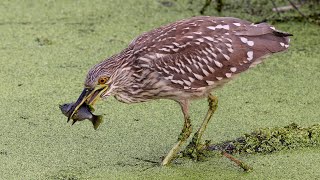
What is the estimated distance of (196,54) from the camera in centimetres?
448

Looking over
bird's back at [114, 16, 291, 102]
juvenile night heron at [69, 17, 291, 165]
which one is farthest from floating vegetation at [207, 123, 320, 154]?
bird's back at [114, 16, 291, 102]

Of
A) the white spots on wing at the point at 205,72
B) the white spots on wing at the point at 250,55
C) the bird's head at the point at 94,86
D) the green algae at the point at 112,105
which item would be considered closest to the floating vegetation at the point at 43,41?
the green algae at the point at 112,105

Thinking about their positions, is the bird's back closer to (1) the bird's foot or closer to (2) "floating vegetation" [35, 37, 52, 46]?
(1) the bird's foot

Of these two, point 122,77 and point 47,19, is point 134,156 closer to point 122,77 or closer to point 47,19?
point 122,77

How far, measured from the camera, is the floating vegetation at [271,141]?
4602mm

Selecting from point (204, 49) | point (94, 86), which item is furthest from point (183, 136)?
point (94, 86)

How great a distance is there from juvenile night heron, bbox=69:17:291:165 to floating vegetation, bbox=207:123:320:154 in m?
0.19

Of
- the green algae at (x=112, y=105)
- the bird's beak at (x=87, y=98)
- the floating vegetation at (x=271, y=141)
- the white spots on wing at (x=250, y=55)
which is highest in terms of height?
the white spots on wing at (x=250, y=55)

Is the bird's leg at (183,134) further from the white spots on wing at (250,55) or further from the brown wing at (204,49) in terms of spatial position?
the white spots on wing at (250,55)

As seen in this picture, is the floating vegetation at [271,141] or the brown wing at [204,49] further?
the floating vegetation at [271,141]

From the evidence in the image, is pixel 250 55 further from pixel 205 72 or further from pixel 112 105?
pixel 112 105

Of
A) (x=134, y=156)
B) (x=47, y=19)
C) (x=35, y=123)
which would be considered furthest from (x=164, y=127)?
(x=47, y=19)

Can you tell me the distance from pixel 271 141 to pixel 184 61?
0.67 metres

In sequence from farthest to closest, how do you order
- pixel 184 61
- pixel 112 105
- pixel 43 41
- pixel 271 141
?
pixel 43 41 → pixel 112 105 → pixel 271 141 → pixel 184 61
